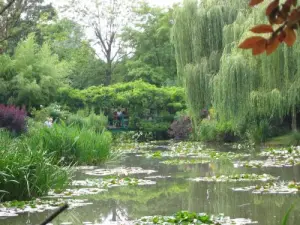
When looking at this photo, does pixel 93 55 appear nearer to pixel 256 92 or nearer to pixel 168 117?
pixel 168 117

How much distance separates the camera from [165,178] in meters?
10.7

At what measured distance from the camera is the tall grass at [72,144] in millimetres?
12219

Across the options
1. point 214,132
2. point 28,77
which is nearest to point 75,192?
point 28,77

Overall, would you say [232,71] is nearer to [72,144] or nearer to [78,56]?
[72,144]

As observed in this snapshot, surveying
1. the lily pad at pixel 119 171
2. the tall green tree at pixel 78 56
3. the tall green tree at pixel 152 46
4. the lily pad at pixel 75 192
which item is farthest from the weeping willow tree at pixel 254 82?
the tall green tree at pixel 78 56

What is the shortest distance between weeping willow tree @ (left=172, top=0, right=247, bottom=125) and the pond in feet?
27.7

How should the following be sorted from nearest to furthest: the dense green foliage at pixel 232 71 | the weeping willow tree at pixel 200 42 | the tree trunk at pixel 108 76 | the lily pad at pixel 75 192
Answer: the lily pad at pixel 75 192 < the dense green foliage at pixel 232 71 < the weeping willow tree at pixel 200 42 < the tree trunk at pixel 108 76

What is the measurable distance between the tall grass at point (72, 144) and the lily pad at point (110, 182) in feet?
6.65

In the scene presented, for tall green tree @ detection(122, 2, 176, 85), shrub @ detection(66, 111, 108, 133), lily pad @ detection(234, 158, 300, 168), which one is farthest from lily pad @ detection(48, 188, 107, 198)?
tall green tree @ detection(122, 2, 176, 85)

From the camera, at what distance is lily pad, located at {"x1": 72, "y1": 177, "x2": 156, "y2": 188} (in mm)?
9537

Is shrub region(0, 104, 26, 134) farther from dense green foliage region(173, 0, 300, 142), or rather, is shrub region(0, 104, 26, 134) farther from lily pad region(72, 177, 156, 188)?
lily pad region(72, 177, 156, 188)

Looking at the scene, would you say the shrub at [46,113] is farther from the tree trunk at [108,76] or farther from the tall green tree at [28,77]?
the tree trunk at [108,76]

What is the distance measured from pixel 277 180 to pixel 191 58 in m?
13.5

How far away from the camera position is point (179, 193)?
8562 millimetres
